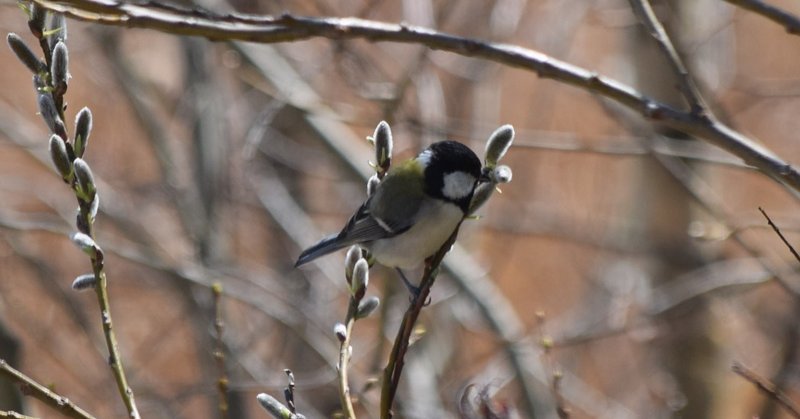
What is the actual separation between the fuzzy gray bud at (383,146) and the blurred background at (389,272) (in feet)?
4.82

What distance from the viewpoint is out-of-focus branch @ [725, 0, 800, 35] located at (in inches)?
63.4

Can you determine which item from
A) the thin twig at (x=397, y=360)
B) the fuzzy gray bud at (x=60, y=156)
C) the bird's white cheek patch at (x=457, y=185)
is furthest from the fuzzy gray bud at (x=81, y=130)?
the bird's white cheek patch at (x=457, y=185)

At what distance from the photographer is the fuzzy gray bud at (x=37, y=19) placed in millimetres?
1534

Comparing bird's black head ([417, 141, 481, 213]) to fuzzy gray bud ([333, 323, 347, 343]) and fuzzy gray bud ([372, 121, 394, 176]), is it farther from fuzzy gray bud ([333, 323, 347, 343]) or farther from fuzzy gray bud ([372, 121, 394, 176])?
fuzzy gray bud ([333, 323, 347, 343])

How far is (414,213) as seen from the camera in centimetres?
272

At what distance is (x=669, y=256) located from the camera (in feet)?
15.3

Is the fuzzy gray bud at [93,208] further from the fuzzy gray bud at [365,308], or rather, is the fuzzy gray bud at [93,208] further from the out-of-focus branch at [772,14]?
the out-of-focus branch at [772,14]

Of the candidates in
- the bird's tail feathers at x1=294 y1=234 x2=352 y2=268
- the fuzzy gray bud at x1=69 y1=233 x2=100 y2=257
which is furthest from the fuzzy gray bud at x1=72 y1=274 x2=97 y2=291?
the bird's tail feathers at x1=294 y1=234 x2=352 y2=268

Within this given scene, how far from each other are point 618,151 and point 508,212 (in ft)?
8.30

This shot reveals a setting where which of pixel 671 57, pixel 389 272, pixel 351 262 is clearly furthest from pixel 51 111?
pixel 389 272

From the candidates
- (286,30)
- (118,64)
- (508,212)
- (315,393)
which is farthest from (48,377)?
(286,30)

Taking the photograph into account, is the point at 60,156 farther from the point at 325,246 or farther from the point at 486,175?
the point at 325,246

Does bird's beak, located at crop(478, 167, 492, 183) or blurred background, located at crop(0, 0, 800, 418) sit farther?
blurred background, located at crop(0, 0, 800, 418)

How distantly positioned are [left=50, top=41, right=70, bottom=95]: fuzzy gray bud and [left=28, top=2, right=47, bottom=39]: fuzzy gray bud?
6cm
